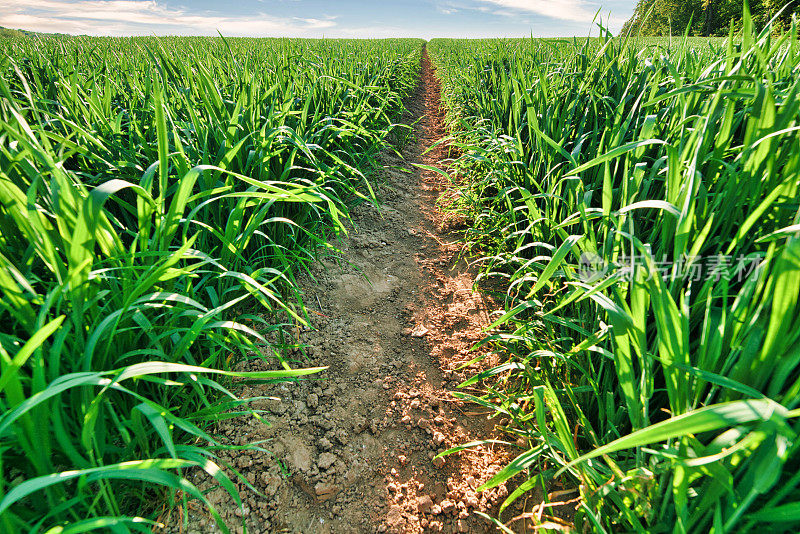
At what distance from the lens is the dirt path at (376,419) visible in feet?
3.35

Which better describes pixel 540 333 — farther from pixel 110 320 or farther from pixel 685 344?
pixel 110 320

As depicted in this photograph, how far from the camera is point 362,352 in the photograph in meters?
1.52

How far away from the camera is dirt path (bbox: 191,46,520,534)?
1.02 meters

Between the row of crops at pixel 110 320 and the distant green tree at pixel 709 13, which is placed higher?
the distant green tree at pixel 709 13

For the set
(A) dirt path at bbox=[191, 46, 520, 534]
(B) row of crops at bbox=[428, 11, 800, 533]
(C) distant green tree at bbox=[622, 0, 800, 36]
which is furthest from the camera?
(C) distant green tree at bbox=[622, 0, 800, 36]

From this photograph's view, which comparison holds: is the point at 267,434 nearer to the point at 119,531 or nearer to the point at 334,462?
the point at 334,462

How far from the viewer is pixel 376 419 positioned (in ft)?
A: 4.17

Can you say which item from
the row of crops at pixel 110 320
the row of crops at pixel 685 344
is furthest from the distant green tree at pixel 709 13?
the row of crops at pixel 110 320

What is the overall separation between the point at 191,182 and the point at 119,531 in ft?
2.38

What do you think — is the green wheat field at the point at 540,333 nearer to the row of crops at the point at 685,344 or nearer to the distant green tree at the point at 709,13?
the row of crops at the point at 685,344

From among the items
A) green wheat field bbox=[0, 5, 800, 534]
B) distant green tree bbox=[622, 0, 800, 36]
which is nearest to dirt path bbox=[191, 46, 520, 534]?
green wheat field bbox=[0, 5, 800, 534]

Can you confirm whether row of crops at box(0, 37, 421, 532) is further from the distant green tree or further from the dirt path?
the distant green tree

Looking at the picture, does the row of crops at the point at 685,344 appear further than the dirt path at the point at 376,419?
No

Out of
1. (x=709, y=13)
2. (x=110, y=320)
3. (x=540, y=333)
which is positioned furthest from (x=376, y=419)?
(x=709, y=13)
